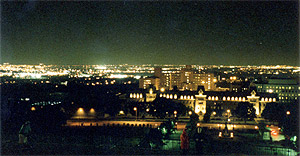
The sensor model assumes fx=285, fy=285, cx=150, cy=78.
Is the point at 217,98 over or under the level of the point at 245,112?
over

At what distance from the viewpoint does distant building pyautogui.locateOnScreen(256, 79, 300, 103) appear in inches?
1921

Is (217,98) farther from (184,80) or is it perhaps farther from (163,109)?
(184,80)

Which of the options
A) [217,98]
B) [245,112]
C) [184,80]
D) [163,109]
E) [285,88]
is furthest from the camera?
[184,80]

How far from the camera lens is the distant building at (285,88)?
1921 inches

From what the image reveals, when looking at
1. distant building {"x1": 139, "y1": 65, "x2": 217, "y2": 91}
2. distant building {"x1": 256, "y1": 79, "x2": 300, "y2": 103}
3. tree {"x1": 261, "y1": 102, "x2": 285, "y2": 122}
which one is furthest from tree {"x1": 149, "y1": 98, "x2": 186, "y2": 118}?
distant building {"x1": 139, "y1": 65, "x2": 217, "y2": 91}

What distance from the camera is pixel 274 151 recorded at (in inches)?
501

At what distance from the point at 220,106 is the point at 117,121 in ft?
54.5

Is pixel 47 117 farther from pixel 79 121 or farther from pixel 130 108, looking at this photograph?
pixel 130 108

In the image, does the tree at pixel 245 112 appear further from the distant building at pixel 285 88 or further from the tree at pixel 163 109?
the distant building at pixel 285 88

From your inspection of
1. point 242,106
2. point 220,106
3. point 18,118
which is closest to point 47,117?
point 18,118

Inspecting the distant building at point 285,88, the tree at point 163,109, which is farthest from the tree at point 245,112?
the distant building at point 285,88

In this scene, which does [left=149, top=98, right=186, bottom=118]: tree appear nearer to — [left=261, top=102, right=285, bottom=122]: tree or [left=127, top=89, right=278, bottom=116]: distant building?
[left=127, top=89, right=278, bottom=116]: distant building

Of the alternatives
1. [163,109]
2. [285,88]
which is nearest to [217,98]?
[163,109]

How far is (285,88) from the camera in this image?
5006 cm
